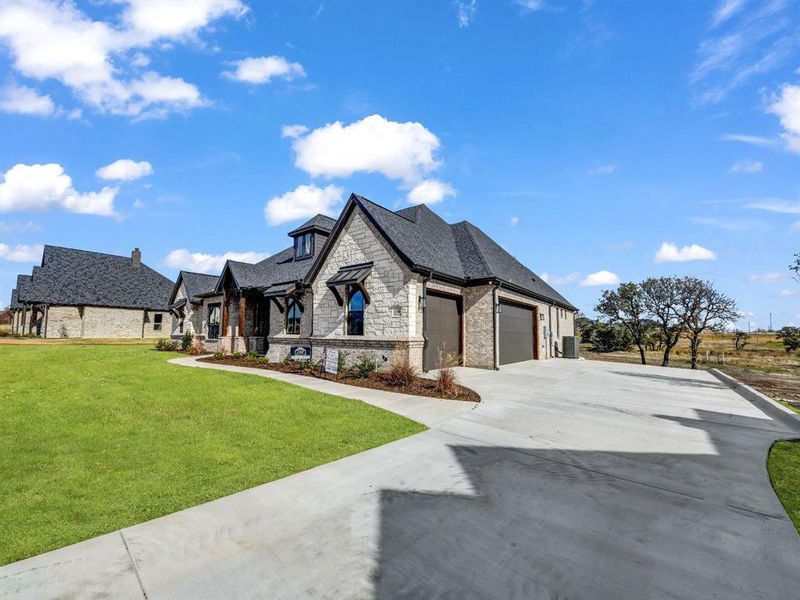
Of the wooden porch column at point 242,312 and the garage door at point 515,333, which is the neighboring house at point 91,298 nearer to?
the wooden porch column at point 242,312

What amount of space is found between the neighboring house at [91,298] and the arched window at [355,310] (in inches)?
1299

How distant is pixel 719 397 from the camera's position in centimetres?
1134

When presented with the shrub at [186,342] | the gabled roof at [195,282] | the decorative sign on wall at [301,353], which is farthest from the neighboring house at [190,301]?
the decorative sign on wall at [301,353]

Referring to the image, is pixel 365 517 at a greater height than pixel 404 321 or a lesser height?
lesser

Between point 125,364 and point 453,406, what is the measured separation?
14.2m

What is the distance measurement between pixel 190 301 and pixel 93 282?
16.1 m

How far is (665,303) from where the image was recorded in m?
23.5

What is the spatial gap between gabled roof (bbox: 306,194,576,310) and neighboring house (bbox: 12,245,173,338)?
100 feet

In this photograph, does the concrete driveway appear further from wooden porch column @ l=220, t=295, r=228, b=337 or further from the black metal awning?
wooden porch column @ l=220, t=295, r=228, b=337

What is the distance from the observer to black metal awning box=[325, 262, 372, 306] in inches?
623

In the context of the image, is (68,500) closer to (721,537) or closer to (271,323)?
(721,537)

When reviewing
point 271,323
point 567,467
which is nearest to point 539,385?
point 567,467

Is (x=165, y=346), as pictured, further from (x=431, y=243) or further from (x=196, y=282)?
(x=431, y=243)

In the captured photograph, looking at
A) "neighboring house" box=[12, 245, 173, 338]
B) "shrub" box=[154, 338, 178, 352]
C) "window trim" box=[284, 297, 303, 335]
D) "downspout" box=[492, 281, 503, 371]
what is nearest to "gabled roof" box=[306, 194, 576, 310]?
"downspout" box=[492, 281, 503, 371]
